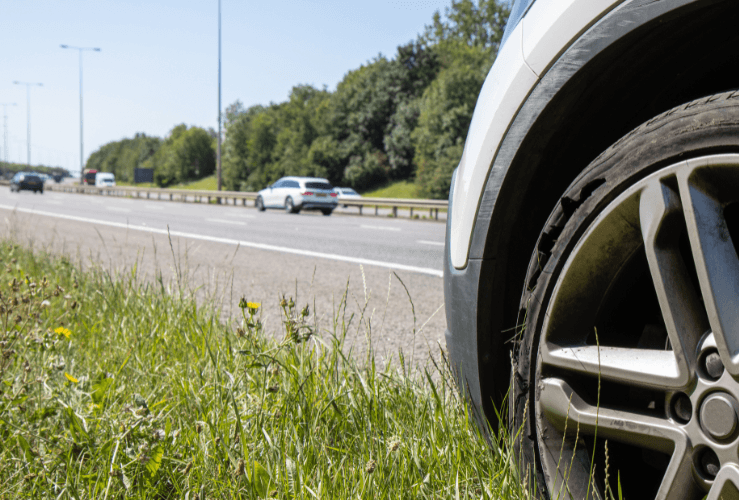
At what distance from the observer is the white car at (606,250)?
3.74 feet

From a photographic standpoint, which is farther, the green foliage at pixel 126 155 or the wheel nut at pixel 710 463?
the green foliage at pixel 126 155

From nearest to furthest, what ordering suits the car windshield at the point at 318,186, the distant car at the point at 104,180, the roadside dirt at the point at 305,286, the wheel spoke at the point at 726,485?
the wheel spoke at the point at 726,485, the roadside dirt at the point at 305,286, the car windshield at the point at 318,186, the distant car at the point at 104,180

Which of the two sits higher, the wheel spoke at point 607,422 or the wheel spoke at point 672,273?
the wheel spoke at point 672,273

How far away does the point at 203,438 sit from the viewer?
196 cm

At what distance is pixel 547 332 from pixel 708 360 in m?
0.35

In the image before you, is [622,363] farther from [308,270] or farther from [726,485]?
[308,270]

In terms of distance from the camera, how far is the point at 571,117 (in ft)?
4.89

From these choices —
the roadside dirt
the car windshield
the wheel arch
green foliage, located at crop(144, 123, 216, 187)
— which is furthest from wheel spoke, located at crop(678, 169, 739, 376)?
green foliage, located at crop(144, 123, 216, 187)

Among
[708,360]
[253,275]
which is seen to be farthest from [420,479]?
[253,275]

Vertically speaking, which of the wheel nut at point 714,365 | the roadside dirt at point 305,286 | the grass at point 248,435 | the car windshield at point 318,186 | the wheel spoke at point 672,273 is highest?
the car windshield at point 318,186

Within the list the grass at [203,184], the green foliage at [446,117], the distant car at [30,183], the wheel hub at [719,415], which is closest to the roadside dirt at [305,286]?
the wheel hub at [719,415]

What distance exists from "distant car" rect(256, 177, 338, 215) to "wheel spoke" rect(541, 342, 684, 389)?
2321 centimetres

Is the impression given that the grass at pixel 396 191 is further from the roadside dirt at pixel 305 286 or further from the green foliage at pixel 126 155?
the green foliage at pixel 126 155

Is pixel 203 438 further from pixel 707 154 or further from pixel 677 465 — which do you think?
pixel 707 154
